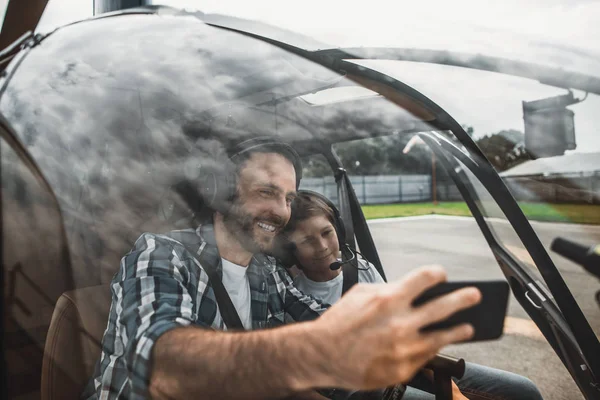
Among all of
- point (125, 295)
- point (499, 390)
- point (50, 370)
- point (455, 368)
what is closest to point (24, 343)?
point (50, 370)

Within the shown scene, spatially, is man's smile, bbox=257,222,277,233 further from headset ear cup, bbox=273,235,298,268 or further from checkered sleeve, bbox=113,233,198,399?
checkered sleeve, bbox=113,233,198,399

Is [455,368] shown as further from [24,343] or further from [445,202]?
[24,343]

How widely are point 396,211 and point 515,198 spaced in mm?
285

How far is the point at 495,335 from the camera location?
0.72 meters

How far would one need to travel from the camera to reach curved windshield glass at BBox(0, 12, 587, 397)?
3.33 ft

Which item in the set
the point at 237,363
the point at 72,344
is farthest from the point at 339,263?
the point at 72,344

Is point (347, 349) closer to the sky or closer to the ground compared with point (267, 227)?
closer to the ground

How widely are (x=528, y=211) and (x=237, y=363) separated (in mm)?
709

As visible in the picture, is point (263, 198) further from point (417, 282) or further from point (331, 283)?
point (417, 282)

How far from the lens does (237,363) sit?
81 cm

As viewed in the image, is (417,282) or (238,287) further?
(238,287)

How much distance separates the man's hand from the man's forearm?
3 centimetres

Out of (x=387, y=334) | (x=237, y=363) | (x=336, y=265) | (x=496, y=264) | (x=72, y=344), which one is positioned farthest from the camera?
(x=72, y=344)

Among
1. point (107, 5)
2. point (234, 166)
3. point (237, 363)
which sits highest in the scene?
point (107, 5)
